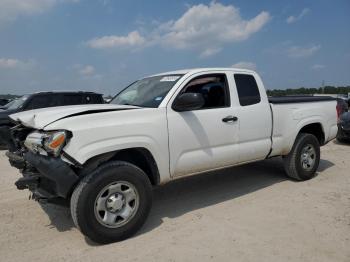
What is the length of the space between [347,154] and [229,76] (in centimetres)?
508

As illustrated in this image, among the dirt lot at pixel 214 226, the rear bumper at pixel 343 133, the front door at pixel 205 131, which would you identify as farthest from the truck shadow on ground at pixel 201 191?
the rear bumper at pixel 343 133

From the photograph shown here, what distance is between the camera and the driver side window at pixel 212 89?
446 centimetres

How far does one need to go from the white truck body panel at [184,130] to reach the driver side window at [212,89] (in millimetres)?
76

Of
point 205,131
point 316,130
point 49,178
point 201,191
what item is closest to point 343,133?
point 316,130

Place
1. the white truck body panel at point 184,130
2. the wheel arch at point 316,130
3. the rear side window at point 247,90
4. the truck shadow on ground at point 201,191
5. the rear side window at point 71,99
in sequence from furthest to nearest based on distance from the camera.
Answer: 1. the rear side window at point 71,99
2. the wheel arch at point 316,130
3. the rear side window at point 247,90
4. the truck shadow on ground at point 201,191
5. the white truck body panel at point 184,130

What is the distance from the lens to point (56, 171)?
3.16 m

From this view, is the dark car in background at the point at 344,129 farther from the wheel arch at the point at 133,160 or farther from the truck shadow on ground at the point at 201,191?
the wheel arch at the point at 133,160

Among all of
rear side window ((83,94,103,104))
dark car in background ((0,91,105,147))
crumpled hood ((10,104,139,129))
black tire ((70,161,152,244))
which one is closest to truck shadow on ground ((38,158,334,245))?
black tire ((70,161,152,244))

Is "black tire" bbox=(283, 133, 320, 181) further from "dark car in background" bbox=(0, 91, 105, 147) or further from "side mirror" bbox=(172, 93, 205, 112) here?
"dark car in background" bbox=(0, 91, 105, 147)

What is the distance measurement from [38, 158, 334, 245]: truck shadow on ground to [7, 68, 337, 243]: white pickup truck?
518 millimetres

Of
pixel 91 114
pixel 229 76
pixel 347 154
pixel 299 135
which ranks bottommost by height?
pixel 347 154

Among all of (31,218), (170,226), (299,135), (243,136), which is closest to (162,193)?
(170,226)

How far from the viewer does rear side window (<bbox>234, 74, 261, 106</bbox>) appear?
479cm

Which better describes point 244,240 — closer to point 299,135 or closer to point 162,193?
point 162,193
